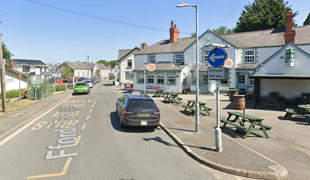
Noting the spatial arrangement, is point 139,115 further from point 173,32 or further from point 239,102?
point 173,32

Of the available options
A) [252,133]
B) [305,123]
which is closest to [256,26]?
[305,123]

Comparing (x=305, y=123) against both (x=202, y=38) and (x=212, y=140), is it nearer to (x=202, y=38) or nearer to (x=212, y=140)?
(x=212, y=140)

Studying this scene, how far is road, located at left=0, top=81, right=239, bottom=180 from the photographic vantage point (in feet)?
18.3

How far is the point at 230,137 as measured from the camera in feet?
28.3

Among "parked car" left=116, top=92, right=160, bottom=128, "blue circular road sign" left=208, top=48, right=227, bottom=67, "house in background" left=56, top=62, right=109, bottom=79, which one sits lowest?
"parked car" left=116, top=92, right=160, bottom=128

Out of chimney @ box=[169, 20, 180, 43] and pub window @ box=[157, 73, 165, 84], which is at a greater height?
chimney @ box=[169, 20, 180, 43]

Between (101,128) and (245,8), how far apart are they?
A: 44.4 metres

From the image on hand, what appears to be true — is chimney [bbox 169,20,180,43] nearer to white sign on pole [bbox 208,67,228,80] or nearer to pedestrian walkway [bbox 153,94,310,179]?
pedestrian walkway [bbox 153,94,310,179]

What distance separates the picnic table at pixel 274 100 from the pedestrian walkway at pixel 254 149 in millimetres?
4029

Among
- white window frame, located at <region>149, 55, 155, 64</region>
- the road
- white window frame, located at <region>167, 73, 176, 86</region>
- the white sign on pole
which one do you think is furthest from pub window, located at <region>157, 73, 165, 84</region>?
the white sign on pole

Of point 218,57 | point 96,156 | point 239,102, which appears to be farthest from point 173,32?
point 96,156

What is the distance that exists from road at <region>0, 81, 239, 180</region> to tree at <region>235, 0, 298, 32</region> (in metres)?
38.9

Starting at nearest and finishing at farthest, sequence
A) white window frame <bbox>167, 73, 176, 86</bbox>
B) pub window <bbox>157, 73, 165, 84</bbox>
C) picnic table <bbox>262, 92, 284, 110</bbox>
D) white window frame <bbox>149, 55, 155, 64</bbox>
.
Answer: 1. picnic table <bbox>262, 92, 284, 110</bbox>
2. white window frame <bbox>167, 73, 176, 86</bbox>
3. pub window <bbox>157, 73, 165, 84</bbox>
4. white window frame <bbox>149, 55, 155, 64</bbox>

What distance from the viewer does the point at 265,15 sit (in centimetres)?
4056
